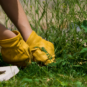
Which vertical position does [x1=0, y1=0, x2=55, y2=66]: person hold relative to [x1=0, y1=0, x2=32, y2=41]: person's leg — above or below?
below

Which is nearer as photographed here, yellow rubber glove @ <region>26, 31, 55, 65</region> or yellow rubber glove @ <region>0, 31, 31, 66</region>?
yellow rubber glove @ <region>0, 31, 31, 66</region>

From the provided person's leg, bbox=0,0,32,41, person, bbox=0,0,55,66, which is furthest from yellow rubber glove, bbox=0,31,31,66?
person's leg, bbox=0,0,32,41

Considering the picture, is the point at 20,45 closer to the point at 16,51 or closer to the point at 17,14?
the point at 16,51

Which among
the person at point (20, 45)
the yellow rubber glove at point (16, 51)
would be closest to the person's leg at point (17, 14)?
the person at point (20, 45)

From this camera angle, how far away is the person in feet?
4.50

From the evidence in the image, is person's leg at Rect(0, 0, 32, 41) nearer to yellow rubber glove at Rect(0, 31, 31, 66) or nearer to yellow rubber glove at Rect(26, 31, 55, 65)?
yellow rubber glove at Rect(26, 31, 55, 65)

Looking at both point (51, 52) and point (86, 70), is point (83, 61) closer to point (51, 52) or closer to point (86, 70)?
point (86, 70)

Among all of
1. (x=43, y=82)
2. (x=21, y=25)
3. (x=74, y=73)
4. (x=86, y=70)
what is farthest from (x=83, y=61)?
(x=21, y=25)

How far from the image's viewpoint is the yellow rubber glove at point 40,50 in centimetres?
149

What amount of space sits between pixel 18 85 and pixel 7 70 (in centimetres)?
26

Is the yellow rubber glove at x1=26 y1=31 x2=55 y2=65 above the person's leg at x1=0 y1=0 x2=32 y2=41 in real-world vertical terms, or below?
below

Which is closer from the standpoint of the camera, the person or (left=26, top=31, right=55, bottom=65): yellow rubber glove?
the person

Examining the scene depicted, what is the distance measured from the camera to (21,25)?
160 centimetres

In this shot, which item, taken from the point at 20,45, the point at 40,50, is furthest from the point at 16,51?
the point at 40,50
